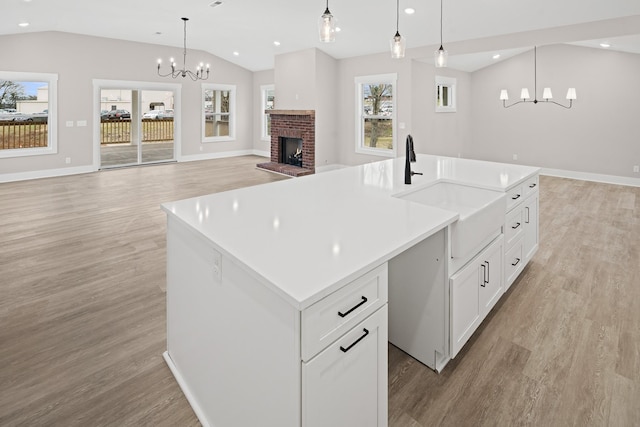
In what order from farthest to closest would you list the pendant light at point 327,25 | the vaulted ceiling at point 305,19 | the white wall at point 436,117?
the white wall at point 436,117 → the vaulted ceiling at point 305,19 → the pendant light at point 327,25

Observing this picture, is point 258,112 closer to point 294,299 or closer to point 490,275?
point 490,275

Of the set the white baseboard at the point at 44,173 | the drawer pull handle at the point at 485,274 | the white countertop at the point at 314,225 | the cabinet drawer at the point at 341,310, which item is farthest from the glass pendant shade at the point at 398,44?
the white baseboard at the point at 44,173

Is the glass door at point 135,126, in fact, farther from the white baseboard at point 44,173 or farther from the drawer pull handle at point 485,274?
the drawer pull handle at point 485,274

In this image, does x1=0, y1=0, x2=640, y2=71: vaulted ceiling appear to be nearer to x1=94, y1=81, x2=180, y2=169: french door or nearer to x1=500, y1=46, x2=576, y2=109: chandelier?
x1=500, y1=46, x2=576, y2=109: chandelier

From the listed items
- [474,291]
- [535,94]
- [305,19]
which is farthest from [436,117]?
[474,291]

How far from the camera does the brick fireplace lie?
8242 mm

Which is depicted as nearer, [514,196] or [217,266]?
[217,266]

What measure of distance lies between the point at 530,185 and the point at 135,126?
8939 mm

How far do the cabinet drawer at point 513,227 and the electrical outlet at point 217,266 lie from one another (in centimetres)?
194

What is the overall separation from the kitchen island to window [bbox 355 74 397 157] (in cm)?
609

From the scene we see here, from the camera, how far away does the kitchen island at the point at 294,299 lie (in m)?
1.11

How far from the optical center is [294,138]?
8.95 metres

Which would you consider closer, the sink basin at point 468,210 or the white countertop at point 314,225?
the white countertop at point 314,225

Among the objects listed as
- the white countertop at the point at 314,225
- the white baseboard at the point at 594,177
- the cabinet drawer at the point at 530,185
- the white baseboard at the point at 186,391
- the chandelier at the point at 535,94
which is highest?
the chandelier at the point at 535,94
